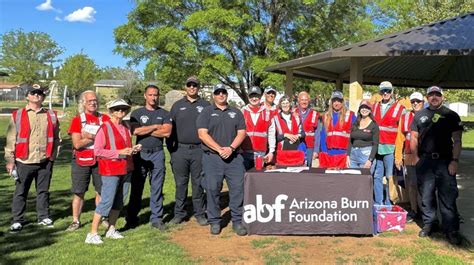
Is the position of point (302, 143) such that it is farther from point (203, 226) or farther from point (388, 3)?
point (388, 3)

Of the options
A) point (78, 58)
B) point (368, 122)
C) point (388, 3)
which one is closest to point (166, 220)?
point (368, 122)

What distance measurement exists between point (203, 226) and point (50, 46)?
199ft

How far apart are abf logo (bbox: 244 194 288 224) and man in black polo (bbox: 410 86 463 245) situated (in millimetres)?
1769

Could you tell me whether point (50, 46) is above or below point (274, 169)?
above

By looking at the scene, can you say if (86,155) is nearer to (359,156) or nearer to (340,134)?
(340,134)

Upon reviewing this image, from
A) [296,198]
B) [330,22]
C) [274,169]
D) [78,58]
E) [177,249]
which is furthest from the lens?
[78,58]

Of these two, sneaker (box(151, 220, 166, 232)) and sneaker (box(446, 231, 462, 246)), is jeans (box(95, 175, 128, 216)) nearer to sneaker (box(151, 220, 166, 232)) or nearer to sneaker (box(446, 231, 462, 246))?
sneaker (box(151, 220, 166, 232))

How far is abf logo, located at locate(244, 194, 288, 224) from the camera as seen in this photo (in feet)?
20.6

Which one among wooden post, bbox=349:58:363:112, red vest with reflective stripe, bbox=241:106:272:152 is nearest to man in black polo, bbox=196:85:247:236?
red vest with reflective stripe, bbox=241:106:272:152

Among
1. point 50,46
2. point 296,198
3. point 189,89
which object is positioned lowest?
point 296,198

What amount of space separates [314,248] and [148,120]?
8.72 feet

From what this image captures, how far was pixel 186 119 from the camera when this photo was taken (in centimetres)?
673

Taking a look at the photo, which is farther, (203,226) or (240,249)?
(203,226)

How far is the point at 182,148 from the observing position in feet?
22.2
